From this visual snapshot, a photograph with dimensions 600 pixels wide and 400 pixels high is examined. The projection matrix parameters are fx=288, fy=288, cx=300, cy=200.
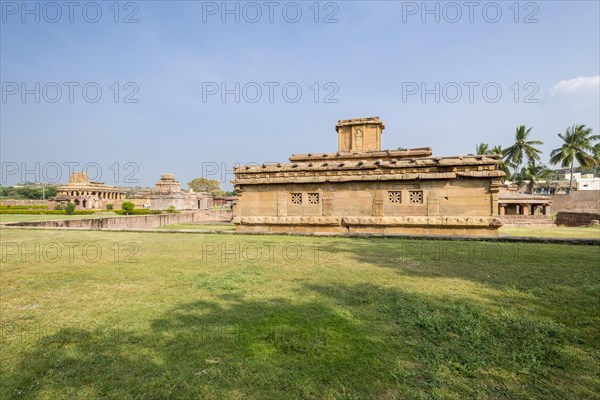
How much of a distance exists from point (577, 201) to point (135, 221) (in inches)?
2075

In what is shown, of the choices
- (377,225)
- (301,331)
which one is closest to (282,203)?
(377,225)

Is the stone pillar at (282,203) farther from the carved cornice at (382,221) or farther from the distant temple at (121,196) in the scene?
the distant temple at (121,196)

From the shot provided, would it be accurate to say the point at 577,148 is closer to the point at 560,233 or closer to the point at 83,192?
the point at 560,233

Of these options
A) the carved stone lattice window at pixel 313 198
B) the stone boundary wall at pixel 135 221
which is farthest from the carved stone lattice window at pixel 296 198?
the stone boundary wall at pixel 135 221

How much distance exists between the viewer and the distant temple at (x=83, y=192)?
163 feet

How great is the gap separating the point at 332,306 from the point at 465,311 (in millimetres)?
1766

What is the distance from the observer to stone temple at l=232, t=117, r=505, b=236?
1227cm

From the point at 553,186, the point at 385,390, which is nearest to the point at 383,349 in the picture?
the point at 385,390

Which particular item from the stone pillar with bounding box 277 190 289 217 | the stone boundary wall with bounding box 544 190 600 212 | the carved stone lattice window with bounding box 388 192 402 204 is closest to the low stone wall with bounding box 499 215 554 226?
the carved stone lattice window with bounding box 388 192 402 204

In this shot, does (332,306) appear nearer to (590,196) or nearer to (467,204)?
(467,204)

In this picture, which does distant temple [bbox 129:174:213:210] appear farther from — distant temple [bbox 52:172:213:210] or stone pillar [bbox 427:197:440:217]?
stone pillar [bbox 427:197:440:217]

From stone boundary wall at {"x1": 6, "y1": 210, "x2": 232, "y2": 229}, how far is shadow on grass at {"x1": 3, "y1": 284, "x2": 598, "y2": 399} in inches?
692

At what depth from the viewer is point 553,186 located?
6438 centimetres

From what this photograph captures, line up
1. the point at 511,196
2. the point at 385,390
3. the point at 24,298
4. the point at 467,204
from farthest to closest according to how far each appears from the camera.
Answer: the point at 511,196, the point at 467,204, the point at 24,298, the point at 385,390
